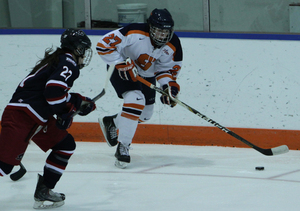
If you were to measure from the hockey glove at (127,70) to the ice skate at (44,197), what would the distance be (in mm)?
995

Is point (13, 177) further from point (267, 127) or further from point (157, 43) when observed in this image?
point (267, 127)

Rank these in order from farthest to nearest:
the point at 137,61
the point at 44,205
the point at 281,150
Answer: the point at 137,61 → the point at 281,150 → the point at 44,205

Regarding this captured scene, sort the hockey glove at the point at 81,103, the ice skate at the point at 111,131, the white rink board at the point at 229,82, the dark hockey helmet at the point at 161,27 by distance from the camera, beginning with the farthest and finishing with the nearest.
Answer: the white rink board at the point at 229,82 → the ice skate at the point at 111,131 → the dark hockey helmet at the point at 161,27 → the hockey glove at the point at 81,103

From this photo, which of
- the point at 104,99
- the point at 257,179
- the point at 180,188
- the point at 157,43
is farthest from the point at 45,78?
the point at 104,99

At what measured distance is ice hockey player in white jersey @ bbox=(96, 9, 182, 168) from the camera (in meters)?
2.88

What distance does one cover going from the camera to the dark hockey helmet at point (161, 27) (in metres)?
2.82

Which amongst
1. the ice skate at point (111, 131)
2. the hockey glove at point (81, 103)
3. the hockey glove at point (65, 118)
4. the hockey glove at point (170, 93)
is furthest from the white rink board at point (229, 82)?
the hockey glove at point (65, 118)

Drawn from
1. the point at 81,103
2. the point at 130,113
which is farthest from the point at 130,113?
the point at 81,103

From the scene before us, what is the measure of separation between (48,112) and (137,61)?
1.17 meters

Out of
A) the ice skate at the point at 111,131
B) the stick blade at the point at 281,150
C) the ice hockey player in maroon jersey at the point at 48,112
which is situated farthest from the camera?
the ice skate at the point at 111,131

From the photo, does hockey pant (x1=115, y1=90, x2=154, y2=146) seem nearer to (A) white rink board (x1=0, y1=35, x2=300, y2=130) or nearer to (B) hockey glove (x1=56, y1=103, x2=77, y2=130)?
(A) white rink board (x1=0, y1=35, x2=300, y2=130)

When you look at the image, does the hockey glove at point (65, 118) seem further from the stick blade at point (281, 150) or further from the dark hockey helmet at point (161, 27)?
the stick blade at point (281, 150)

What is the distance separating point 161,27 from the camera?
111 inches

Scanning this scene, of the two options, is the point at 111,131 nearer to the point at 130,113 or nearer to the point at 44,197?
the point at 130,113
